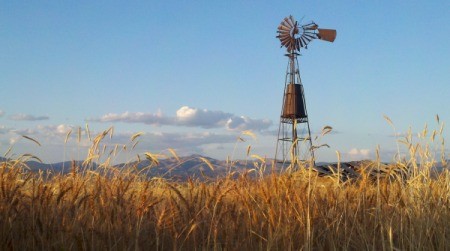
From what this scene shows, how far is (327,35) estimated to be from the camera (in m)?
37.5

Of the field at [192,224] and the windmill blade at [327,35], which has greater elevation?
the windmill blade at [327,35]

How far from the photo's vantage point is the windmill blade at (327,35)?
123ft

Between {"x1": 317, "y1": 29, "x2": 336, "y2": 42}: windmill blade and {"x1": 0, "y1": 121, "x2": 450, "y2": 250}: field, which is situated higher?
{"x1": 317, "y1": 29, "x2": 336, "y2": 42}: windmill blade

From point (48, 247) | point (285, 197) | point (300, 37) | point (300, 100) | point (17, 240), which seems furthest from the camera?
point (300, 37)

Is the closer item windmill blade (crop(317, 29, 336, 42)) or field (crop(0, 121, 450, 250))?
field (crop(0, 121, 450, 250))

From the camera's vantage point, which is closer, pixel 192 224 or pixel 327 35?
pixel 192 224

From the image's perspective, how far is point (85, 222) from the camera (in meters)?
4.57

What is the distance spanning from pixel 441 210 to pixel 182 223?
2.94 m

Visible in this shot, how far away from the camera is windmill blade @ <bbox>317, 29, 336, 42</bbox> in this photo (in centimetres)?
3753

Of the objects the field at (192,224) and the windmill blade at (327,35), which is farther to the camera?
the windmill blade at (327,35)

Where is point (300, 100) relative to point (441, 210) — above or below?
above

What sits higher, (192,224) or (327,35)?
(327,35)

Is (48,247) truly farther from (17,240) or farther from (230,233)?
(230,233)

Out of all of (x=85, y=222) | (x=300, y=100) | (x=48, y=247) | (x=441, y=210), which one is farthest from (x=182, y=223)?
(x=300, y=100)
